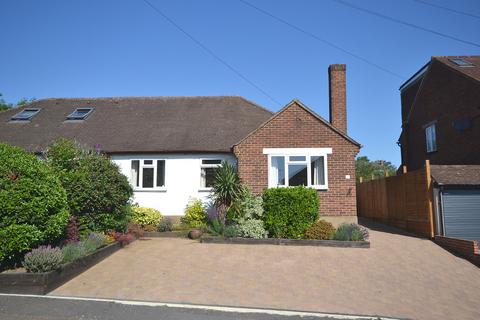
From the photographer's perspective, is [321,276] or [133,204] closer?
[321,276]

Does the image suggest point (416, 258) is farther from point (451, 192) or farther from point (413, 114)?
point (413, 114)

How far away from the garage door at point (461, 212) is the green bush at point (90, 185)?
10.9m

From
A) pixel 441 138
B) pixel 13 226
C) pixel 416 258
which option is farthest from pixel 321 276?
pixel 441 138

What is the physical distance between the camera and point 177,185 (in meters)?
16.7

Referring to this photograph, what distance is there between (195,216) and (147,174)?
3.23 m

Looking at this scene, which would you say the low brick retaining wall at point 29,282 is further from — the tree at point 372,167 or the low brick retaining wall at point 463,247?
the tree at point 372,167

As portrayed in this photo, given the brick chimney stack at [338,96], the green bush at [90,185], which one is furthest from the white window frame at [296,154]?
the green bush at [90,185]

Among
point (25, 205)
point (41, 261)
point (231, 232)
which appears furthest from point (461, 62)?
point (41, 261)

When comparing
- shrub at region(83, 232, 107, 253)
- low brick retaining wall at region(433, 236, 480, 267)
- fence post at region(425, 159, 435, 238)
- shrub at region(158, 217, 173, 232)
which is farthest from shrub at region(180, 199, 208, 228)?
low brick retaining wall at region(433, 236, 480, 267)

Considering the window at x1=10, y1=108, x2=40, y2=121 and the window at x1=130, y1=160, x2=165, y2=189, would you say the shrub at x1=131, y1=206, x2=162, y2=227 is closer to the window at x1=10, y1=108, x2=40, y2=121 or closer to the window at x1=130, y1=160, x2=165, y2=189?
the window at x1=130, y1=160, x2=165, y2=189

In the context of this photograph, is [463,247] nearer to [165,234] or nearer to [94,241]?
[165,234]

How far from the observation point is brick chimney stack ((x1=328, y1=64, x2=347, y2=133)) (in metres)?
16.2

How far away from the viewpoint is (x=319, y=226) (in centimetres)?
1299

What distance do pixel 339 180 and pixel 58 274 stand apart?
10172mm
